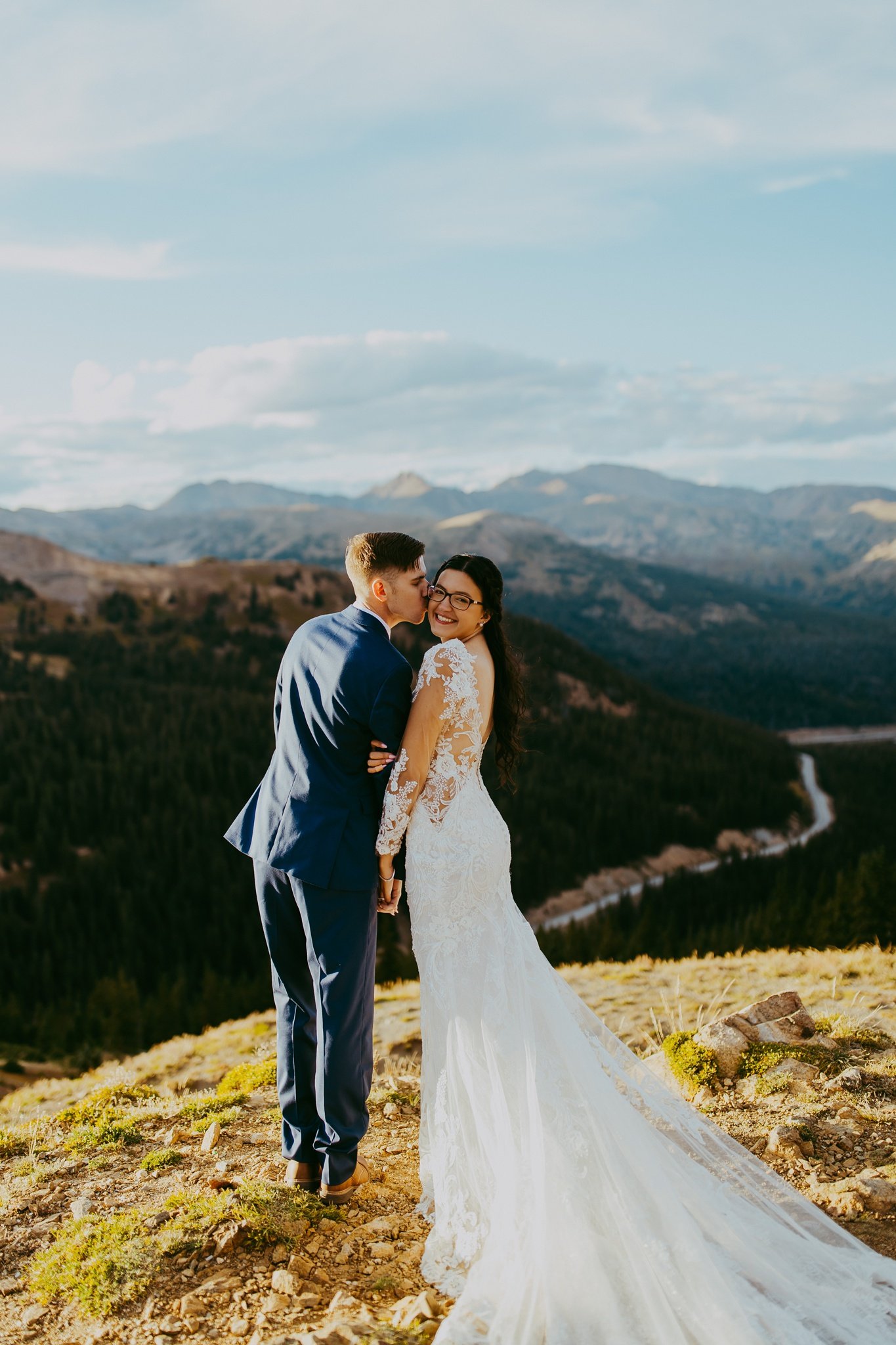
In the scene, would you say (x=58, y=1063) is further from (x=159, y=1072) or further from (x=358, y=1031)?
(x=358, y=1031)

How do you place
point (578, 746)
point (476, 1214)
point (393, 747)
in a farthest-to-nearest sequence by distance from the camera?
point (578, 746), point (393, 747), point (476, 1214)

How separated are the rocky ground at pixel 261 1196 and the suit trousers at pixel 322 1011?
1.34 ft

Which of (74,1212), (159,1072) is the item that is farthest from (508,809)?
(74,1212)

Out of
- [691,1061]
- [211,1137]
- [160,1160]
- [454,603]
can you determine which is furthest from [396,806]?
[691,1061]

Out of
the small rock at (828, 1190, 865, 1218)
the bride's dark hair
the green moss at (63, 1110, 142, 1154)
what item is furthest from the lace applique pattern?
the green moss at (63, 1110, 142, 1154)

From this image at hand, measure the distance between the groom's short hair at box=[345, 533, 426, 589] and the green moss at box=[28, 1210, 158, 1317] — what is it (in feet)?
14.5

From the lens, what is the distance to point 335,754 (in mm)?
6074

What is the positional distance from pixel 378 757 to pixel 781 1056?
5.58m

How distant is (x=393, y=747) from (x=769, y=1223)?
3837 millimetres

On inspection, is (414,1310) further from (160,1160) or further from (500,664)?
(500,664)

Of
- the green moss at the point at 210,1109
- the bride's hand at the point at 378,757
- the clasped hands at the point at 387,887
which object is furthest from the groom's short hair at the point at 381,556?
the green moss at the point at 210,1109

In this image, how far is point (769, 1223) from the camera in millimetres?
5633

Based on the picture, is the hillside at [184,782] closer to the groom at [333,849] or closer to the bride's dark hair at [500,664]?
the bride's dark hair at [500,664]

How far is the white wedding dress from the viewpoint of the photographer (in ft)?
15.8
